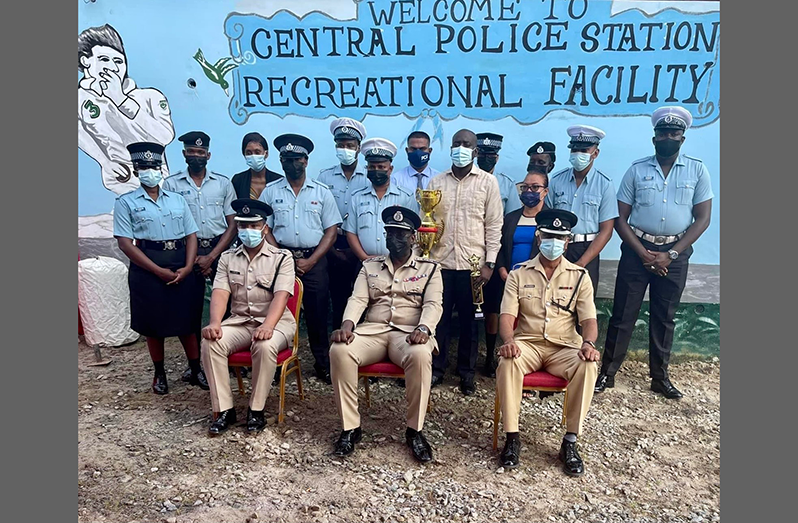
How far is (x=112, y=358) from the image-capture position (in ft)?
19.8

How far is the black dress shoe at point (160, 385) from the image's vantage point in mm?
5066

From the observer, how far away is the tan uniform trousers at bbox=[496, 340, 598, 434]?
3650mm

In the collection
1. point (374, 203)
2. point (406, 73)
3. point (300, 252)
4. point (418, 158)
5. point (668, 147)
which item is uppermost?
point (406, 73)

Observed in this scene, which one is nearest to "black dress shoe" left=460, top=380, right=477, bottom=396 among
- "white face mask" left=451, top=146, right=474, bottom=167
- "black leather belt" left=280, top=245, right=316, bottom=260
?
"black leather belt" left=280, top=245, right=316, bottom=260

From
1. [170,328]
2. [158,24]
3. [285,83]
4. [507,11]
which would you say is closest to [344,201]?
A: [285,83]

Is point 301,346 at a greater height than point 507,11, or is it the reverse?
point 507,11

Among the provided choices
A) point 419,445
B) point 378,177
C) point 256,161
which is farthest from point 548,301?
point 256,161

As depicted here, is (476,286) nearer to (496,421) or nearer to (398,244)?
(398,244)

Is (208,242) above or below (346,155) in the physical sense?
below

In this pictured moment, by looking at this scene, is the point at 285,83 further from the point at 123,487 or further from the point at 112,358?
the point at 123,487

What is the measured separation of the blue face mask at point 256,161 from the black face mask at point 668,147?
12.9ft

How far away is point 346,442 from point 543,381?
60.9 inches

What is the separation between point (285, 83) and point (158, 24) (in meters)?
1.66

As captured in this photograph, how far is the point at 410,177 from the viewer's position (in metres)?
5.34
